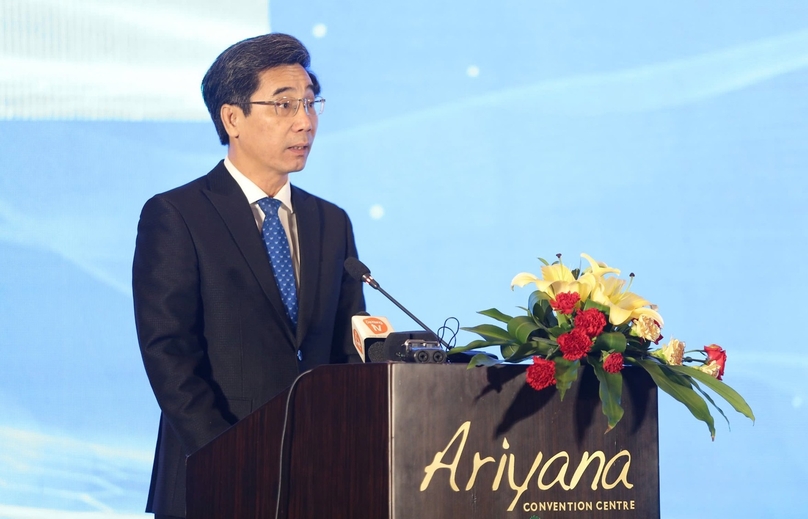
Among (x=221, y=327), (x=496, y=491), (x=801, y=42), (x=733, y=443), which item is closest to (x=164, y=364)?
(x=221, y=327)

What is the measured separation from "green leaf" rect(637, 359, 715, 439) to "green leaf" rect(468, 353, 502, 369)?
26 centimetres

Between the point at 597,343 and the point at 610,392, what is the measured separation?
105 mm

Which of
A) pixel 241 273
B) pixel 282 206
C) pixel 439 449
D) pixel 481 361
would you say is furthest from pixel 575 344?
pixel 282 206

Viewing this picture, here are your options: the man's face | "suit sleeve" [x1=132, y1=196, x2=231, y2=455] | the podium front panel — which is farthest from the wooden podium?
the man's face

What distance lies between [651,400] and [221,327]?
0.95m

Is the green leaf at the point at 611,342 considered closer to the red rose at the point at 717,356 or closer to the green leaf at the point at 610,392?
the green leaf at the point at 610,392

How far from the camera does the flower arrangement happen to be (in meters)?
1.52

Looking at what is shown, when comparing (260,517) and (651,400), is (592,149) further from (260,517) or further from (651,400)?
(260,517)

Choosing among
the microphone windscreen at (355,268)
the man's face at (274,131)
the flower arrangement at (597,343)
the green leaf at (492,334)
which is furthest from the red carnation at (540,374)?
the man's face at (274,131)

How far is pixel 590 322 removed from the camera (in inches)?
61.0

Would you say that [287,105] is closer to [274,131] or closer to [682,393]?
[274,131]

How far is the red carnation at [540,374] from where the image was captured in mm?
1483

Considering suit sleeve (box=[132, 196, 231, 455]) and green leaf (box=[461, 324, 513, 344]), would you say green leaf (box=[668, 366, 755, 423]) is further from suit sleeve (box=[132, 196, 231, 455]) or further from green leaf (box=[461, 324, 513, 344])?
suit sleeve (box=[132, 196, 231, 455])

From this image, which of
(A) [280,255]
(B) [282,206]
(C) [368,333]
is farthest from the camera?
(B) [282,206]
